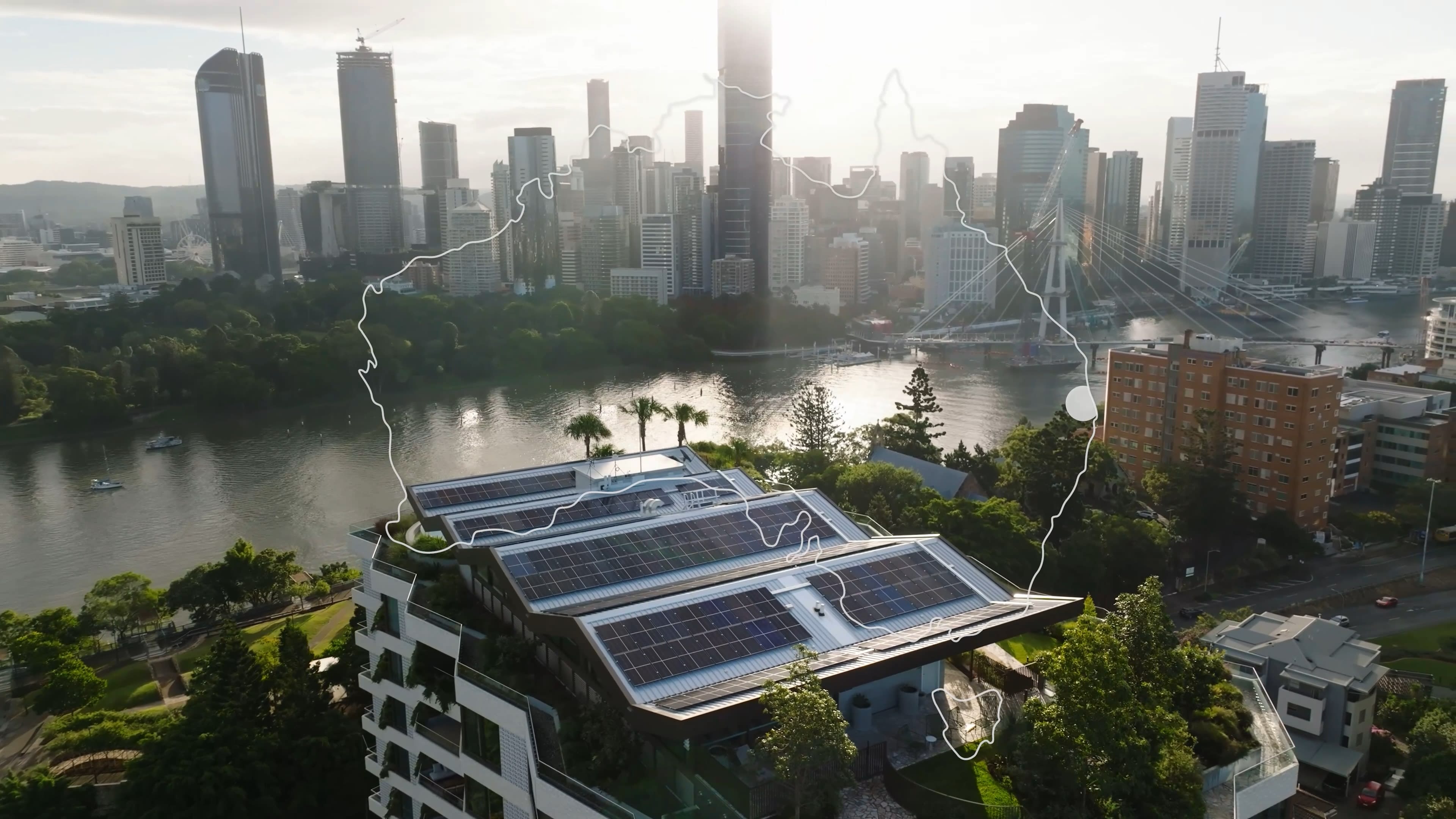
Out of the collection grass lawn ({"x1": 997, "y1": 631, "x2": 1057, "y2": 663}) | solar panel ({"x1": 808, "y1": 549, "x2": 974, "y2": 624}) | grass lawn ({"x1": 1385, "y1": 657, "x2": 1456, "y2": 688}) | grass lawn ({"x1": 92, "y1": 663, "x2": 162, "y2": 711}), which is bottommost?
grass lawn ({"x1": 92, "y1": 663, "x2": 162, "y2": 711})

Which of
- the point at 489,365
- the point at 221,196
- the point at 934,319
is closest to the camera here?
the point at 489,365

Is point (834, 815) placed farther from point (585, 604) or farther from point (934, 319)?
point (934, 319)

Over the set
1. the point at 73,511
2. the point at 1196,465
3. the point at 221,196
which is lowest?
the point at 73,511

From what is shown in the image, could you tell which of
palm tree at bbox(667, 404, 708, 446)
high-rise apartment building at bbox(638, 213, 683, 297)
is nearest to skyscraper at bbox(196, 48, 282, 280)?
high-rise apartment building at bbox(638, 213, 683, 297)

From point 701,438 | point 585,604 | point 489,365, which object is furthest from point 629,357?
point 585,604

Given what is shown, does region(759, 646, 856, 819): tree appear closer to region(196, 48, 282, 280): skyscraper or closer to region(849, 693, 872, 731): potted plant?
region(849, 693, 872, 731): potted plant

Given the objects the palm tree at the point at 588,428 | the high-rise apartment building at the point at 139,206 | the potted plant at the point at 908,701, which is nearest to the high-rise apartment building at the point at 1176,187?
the palm tree at the point at 588,428

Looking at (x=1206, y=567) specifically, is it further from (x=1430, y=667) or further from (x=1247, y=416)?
(x=1430, y=667)
